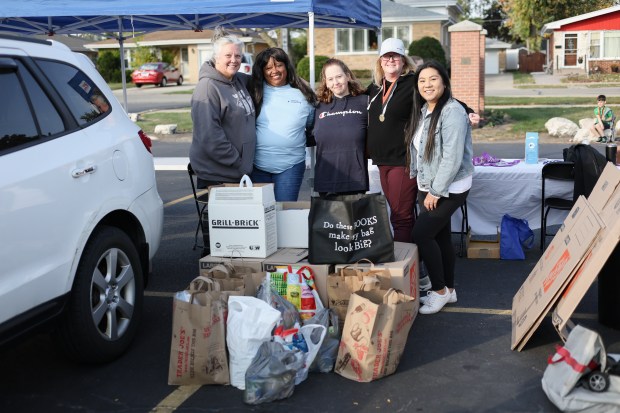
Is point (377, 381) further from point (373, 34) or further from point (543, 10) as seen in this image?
point (543, 10)

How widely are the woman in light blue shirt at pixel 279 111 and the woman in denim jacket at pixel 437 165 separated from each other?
2.97 feet

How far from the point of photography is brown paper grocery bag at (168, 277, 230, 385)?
418 centimetres

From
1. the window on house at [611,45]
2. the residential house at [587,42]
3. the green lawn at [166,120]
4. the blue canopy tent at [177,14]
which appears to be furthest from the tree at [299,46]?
the blue canopy tent at [177,14]

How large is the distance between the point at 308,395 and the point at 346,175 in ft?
7.07

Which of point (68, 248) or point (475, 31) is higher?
point (475, 31)

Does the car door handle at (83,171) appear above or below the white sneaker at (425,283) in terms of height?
above

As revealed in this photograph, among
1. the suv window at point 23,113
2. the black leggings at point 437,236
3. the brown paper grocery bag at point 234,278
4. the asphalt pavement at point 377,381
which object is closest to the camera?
the suv window at point 23,113

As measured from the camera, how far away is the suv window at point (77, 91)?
4410 mm

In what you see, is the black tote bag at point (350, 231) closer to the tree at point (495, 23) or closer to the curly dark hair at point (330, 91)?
the curly dark hair at point (330, 91)

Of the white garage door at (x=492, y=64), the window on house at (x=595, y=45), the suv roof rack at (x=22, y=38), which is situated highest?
the window on house at (x=595, y=45)

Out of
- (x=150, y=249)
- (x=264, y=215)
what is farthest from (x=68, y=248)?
(x=264, y=215)

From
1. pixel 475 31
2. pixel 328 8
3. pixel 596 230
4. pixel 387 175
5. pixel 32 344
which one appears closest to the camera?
pixel 596 230

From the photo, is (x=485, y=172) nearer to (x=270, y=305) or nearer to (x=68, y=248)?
(x=270, y=305)

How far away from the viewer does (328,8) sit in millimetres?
6848
